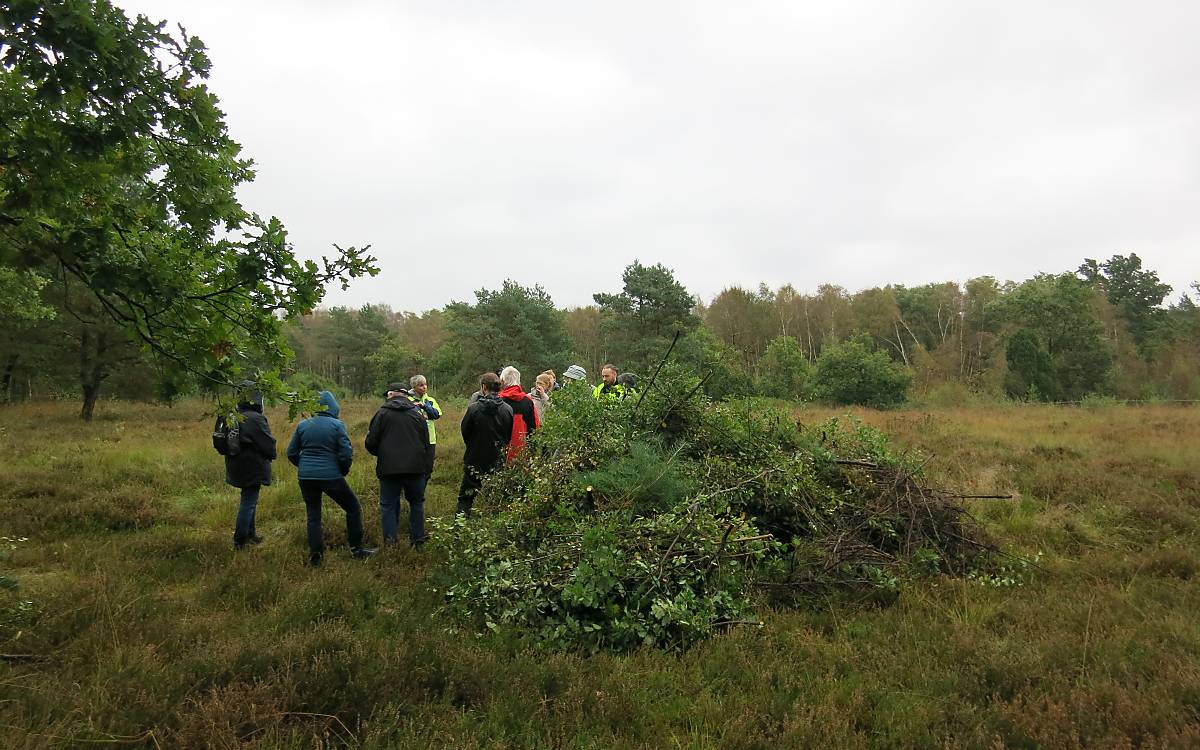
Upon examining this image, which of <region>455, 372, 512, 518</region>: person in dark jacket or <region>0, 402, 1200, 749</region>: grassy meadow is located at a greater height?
<region>455, 372, 512, 518</region>: person in dark jacket

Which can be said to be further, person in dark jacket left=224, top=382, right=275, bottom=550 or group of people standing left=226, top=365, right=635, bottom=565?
person in dark jacket left=224, top=382, right=275, bottom=550

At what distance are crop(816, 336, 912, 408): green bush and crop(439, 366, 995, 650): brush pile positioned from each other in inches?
1110

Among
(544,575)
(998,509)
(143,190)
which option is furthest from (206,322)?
(998,509)

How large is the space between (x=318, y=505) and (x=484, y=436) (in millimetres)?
1804

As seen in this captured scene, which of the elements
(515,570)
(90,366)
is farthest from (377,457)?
(90,366)

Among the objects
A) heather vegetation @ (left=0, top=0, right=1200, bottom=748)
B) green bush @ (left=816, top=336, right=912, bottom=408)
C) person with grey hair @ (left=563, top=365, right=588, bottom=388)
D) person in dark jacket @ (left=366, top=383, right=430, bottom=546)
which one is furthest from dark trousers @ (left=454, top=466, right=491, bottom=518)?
green bush @ (left=816, top=336, right=912, bottom=408)

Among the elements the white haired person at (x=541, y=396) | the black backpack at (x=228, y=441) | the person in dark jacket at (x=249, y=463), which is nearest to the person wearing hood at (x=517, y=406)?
the white haired person at (x=541, y=396)

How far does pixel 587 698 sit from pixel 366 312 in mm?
52320

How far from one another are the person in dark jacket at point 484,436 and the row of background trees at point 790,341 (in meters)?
10.3

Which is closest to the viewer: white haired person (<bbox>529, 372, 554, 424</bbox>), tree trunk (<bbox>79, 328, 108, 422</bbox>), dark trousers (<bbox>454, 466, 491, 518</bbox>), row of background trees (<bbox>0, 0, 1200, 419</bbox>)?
row of background trees (<bbox>0, 0, 1200, 419</bbox>)

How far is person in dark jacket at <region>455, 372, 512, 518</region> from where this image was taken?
254 inches

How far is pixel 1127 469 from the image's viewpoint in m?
9.59

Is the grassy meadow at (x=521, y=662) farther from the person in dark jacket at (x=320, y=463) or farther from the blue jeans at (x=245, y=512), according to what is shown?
the person in dark jacket at (x=320, y=463)

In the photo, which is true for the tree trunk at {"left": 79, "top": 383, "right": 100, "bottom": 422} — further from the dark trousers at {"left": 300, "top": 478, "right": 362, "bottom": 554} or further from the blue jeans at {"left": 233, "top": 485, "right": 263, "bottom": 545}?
the dark trousers at {"left": 300, "top": 478, "right": 362, "bottom": 554}
